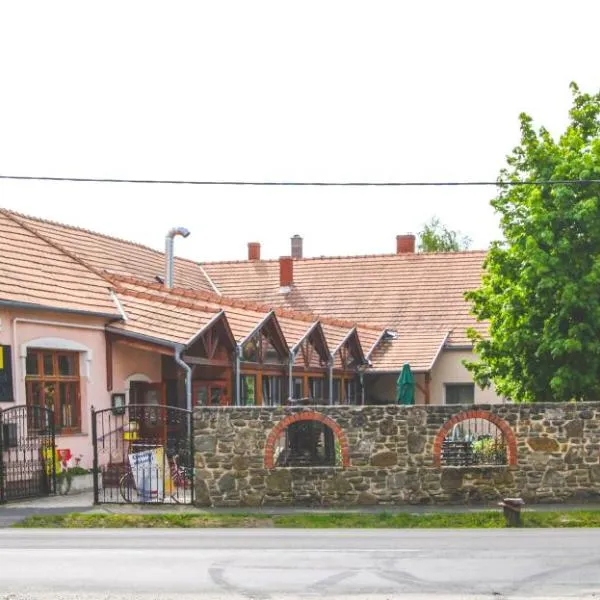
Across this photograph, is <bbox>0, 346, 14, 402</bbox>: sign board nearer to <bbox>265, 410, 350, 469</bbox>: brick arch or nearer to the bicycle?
the bicycle

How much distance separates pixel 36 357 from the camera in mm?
24812

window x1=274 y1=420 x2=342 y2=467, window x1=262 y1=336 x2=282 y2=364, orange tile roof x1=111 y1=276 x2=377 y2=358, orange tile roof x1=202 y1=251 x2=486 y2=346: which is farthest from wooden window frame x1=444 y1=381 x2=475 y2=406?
window x1=274 y1=420 x2=342 y2=467

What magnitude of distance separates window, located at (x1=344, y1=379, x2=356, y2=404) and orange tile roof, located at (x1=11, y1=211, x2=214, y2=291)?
699 cm

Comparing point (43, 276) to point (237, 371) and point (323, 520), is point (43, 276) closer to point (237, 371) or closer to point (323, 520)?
point (237, 371)

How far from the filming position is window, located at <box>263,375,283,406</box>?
105 feet

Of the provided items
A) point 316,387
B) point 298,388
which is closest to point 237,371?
point 298,388

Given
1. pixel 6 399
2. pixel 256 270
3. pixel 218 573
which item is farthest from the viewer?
pixel 256 270

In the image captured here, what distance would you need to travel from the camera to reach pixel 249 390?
30766 millimetres

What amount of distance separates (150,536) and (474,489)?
21.9ft

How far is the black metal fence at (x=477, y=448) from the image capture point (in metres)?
22.3

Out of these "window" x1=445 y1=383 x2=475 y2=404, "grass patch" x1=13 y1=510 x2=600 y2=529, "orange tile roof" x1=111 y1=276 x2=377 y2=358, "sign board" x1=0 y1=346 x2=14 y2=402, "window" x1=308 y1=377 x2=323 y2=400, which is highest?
"orange tile roof" x1=111 y1=276 x2=377 y2=358

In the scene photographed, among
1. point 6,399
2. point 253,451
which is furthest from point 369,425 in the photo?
point 6,399

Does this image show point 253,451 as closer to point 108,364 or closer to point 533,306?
point 108,364

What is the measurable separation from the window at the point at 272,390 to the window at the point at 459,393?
8827 millimetres
